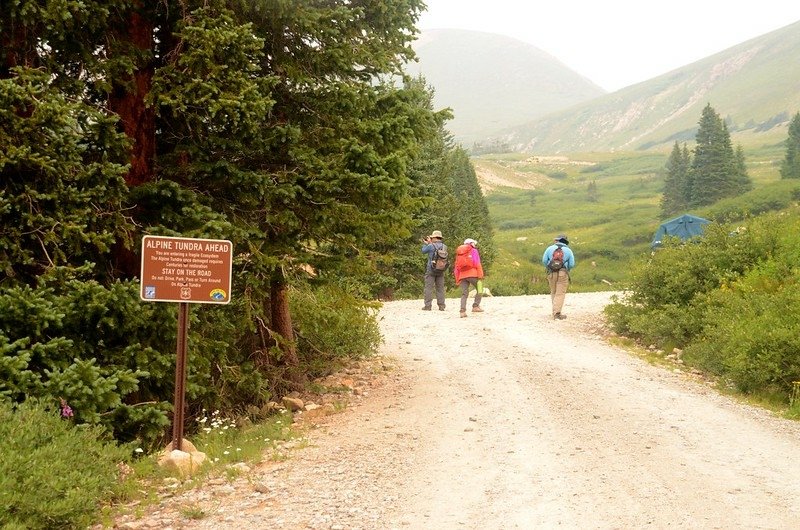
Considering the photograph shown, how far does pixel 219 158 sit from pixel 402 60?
290 centimetres

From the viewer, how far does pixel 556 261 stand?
17516 mm

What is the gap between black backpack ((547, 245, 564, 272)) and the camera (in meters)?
17.4

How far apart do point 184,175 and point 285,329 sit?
8.55 ft

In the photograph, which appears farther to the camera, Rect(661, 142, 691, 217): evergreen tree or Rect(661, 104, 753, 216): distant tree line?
Rect(661, 142, 691, 217): evergreen tree

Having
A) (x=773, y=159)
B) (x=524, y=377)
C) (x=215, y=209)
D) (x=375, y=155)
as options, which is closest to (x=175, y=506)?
(x=215, y=209)

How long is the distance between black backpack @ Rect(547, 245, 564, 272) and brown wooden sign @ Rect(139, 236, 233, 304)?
1180 cm

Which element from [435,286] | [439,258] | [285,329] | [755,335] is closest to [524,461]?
[285,329]

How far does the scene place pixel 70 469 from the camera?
17.7ft

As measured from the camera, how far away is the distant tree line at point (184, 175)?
6.55 metres

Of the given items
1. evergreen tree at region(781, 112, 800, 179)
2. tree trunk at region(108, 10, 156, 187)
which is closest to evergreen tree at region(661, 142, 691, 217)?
evergreen tree at region(781, 112, 800, 179)

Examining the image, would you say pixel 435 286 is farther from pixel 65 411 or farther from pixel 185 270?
pixel 65 411

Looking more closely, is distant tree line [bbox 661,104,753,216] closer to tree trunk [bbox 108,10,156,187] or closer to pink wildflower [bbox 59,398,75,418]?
tree trunk [bbox 108,10,156,187]

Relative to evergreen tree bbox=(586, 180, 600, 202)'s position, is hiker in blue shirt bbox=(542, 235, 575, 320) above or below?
below

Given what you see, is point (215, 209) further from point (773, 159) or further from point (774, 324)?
point (773, 159)
